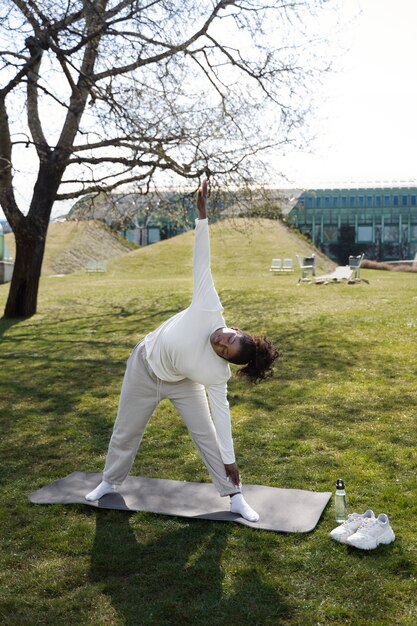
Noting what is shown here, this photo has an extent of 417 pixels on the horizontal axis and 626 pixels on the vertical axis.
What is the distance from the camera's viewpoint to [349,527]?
518 centimetres

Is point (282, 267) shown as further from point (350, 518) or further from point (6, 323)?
point (350, 518)

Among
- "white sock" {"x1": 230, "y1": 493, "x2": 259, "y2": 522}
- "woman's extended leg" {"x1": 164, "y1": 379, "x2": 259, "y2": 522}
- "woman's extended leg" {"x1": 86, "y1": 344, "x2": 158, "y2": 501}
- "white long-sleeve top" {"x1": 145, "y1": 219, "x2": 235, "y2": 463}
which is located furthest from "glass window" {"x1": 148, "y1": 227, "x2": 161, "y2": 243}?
"white long-sleeve top" {"x1": 145, "y1": 219, "x2": 235, "y2": 463}

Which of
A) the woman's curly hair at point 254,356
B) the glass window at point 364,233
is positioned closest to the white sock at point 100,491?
the woman's curly hair at point 254,356

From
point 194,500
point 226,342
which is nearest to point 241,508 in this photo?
point 194,500

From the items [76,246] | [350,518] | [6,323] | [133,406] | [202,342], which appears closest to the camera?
[202,342]

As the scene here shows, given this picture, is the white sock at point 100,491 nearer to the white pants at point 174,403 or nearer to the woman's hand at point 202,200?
the white pants at point 174,403

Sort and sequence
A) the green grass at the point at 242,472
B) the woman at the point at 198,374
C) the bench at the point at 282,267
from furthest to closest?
1. the bench at the point at 282,267
2. the woman at the point at 198,374
3. the green grass at the point at 242,472

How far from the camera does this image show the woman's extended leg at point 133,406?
568 cm

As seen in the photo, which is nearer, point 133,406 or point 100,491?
point 133,406

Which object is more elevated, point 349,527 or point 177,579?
point 349,527

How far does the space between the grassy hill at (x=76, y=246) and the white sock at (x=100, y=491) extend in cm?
3121

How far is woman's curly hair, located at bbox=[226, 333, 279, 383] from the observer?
16.4 ft

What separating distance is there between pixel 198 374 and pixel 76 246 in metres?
38.6

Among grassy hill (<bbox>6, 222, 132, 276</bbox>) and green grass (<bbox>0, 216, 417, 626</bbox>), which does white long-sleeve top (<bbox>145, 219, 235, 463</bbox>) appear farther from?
grassy hill (<bbox>6, 222, 132, 276</bbox>)
